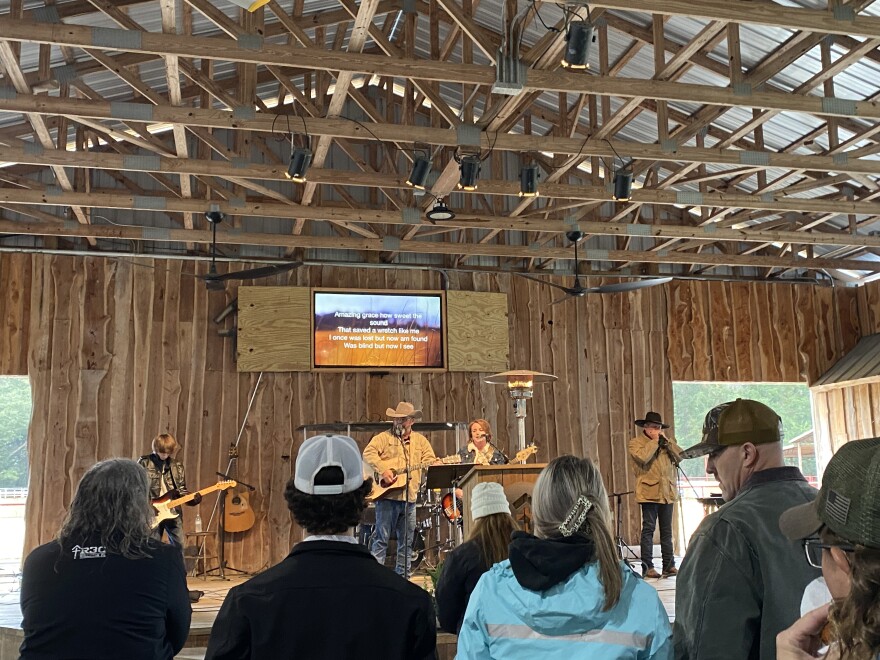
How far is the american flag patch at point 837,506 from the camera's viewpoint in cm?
115

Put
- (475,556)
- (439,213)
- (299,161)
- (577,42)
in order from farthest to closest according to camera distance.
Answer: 1. (439,213)
2. (299,161)
3. (577,42)
4. (475,556)

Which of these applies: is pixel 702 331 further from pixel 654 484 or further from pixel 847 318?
pixel 654 484

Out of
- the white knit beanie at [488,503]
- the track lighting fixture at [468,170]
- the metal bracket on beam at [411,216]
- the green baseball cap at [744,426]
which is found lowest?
the white knit beanie at [488,503]

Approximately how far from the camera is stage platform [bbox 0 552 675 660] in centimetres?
486

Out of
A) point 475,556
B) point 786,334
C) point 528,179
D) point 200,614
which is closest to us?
point 475,556

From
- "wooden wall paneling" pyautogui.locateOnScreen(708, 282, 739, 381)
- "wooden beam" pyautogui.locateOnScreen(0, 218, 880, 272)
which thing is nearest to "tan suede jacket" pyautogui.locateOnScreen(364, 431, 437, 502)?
"wooden beam" pyautogui.locateOnScreen(0, 218, 880, 272)

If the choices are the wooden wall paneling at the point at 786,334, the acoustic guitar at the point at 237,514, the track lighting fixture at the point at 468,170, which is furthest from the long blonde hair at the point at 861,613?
the wooden wall paneling at the point at 786,334

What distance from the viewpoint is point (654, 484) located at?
989 cm

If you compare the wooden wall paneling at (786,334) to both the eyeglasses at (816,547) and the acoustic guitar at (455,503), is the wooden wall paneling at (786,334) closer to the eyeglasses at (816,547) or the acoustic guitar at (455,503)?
the acoustic guitar at (455,503)

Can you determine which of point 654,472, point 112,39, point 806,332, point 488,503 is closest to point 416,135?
point 112,39

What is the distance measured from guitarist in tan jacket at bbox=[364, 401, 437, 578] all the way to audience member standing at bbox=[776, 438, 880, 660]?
8096 mm

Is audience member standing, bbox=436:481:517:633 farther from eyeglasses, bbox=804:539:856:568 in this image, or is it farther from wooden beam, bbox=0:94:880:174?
wooden beam, bbox=0:94:880:174

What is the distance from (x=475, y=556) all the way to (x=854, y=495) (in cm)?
249

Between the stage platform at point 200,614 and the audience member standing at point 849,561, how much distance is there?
3627 millimetres
